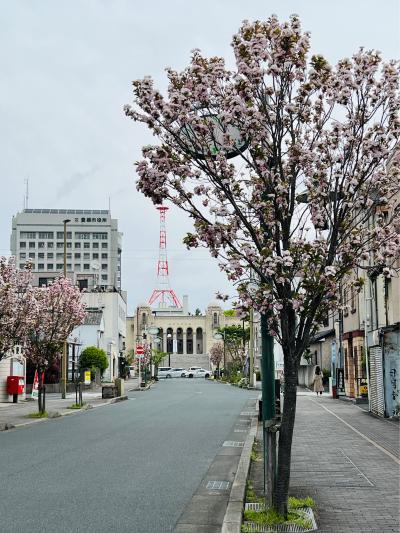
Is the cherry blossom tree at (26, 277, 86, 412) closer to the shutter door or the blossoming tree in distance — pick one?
the shutter door

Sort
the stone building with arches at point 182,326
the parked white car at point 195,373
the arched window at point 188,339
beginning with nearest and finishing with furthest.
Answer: the parked white car at point 195,373, the stone building with arches at point 182,326, the arched window at point 188,339

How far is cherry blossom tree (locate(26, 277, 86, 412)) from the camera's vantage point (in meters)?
25.1

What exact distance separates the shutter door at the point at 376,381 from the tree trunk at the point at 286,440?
592 inches

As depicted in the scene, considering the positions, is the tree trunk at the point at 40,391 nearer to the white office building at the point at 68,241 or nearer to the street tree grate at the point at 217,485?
the street tree grate at the point at 217,485

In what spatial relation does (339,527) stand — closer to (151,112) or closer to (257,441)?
(151,112)

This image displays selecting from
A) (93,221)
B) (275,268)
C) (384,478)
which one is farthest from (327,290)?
(93,221)

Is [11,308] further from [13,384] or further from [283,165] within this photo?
[283,165]

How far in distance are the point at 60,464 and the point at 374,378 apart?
13.4 m

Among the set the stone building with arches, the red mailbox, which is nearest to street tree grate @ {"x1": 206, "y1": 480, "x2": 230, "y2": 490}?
the red mailbox

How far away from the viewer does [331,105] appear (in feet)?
26.9

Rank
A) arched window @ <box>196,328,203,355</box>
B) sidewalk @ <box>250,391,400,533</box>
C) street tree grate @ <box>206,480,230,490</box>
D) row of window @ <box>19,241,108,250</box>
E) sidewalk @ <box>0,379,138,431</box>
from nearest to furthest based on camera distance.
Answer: sidewalk @ <box>250,391,400,533</box> < street tree grate @ <box>206,480,230,490</box> < sidewalk @ <box>0,379,138,431</box> < arched window @ <box>196,328,203,355</box> < row of window @ <box>19,241,108,250</box>

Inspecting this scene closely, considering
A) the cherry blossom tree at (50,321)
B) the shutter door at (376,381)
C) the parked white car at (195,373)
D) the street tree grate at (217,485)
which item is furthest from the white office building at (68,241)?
the street tree grate at (217,485)

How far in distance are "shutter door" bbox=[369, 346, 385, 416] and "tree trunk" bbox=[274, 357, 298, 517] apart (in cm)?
1504

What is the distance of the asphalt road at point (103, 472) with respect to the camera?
28.2ft
